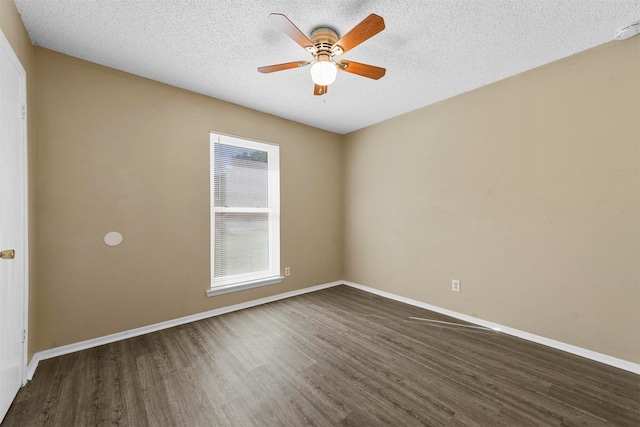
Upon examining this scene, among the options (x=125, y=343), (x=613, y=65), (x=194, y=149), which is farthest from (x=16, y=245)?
(x=613, y=65)

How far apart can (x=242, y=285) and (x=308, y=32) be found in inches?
107

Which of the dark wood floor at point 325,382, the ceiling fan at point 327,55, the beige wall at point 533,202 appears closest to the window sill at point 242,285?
the dark wood floor at point 325,382

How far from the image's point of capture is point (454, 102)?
2.97 meters

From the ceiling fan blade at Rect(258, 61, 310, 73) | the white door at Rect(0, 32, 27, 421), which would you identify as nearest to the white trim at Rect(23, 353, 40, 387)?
the white door at Rect(0, 32, 27, 421)

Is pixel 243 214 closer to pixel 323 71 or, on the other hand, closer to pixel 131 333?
pixel 131 333

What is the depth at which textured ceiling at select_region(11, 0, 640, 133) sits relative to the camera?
1.69 meters

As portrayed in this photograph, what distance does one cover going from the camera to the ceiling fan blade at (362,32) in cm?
145

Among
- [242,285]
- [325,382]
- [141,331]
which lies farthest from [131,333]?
[325,382]

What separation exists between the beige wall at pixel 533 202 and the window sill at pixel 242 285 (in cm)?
162

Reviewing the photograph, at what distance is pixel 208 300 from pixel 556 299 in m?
3.43

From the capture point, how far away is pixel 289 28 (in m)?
1.55

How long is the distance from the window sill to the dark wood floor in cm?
46

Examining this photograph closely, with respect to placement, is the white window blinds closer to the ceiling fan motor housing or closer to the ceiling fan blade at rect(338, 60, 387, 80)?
the ceiling fan motor housing

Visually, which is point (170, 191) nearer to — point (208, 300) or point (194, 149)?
point (194, 149)
